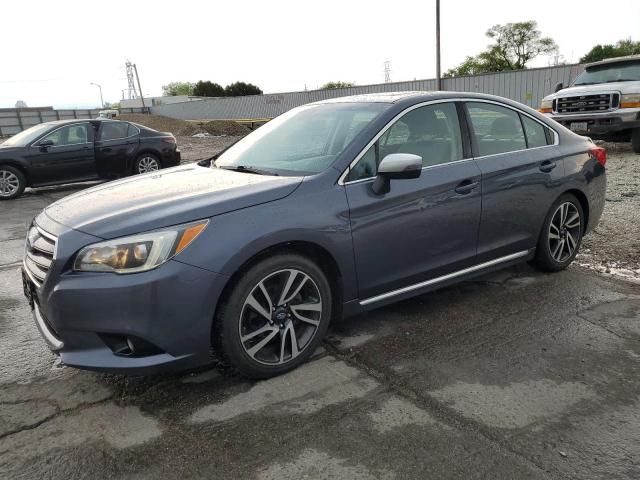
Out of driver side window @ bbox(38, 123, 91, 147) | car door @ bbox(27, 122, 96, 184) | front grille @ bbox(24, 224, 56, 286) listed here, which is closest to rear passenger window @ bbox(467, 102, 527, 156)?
front grille @ bbox(24, 224, 56, 286)

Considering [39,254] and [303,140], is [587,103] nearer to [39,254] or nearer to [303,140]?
[303,140]

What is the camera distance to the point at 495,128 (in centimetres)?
429

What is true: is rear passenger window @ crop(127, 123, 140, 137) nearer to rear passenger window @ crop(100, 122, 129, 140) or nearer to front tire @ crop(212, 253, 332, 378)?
rear passenger window @ crop(100, 122, 129, 140)

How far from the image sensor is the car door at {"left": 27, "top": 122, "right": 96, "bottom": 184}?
417 inches

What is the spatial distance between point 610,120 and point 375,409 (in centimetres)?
1093

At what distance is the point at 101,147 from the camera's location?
11039 mm

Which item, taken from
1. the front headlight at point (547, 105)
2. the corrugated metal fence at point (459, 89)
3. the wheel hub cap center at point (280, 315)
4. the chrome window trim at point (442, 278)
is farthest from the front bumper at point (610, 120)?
the corrugated metal fence at point (459, 89)

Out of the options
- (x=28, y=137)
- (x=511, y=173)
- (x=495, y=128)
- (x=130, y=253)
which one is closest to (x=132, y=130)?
(x=28, y=137)

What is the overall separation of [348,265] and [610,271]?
3.00 m

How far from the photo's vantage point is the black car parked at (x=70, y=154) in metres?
10.5

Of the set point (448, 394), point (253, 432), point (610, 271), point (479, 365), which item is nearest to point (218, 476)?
point (253, 432)

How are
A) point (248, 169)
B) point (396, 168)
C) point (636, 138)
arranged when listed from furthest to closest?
point (636, 138)
point (248, 169)
point (396, 168)

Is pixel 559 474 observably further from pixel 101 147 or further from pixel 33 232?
pixel 101 147

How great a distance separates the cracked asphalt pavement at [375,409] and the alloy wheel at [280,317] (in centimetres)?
18
